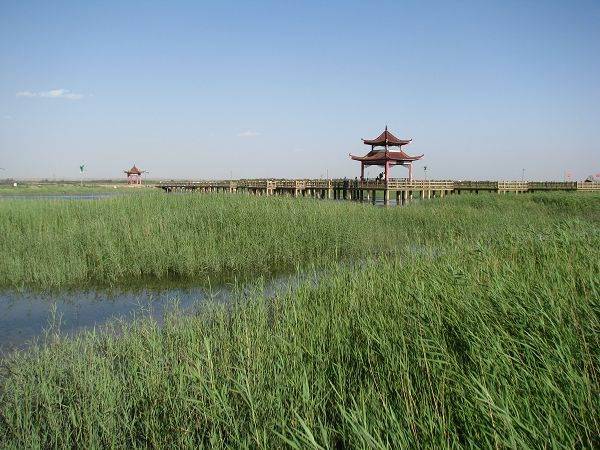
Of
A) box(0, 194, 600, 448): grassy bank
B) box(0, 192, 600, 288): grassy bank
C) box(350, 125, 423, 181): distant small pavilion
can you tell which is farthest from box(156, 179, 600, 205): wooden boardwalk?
box(0, 194, 600, 448): grassy bank

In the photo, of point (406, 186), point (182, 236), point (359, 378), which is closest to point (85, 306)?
point (182, 236)

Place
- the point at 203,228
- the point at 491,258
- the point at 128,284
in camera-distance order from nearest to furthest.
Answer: the point at 491,258, the point at 128,284, the point at 203,228

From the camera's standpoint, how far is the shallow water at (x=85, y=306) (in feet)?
20.5

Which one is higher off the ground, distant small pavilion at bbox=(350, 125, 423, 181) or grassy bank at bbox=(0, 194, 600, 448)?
distant small pavilion at bbox=(350, 125, 423, 181)

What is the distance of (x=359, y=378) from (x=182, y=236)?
8.57 metres

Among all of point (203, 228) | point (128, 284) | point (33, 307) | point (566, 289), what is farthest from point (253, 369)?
point (203, 228)

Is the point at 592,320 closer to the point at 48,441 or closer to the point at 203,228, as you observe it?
the point at 48,441

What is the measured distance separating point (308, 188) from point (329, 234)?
2544cm

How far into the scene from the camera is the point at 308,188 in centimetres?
3759

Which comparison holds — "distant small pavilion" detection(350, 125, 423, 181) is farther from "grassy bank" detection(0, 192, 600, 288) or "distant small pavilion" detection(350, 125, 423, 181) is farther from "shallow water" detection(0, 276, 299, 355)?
"shallow water" detection(0, 276, 299, 355)

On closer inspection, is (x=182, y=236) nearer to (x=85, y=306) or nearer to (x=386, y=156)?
(x=85, y=306)

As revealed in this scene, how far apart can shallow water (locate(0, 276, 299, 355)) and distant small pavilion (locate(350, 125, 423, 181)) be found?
2763 centimetres

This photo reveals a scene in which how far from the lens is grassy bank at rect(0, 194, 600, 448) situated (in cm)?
222

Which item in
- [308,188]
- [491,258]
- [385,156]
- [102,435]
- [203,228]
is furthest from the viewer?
[308,188]
